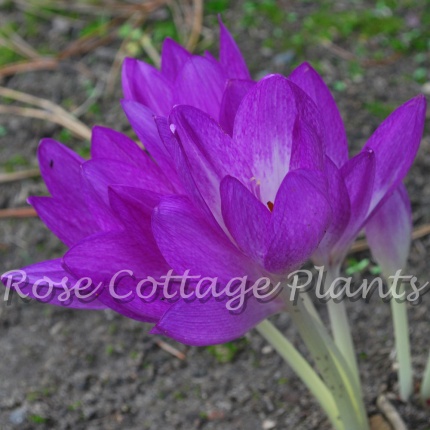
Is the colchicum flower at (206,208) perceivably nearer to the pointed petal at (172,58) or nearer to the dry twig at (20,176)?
the pointed petal at (172,58)

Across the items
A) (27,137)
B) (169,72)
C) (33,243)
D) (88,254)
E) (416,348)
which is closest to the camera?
(88,254)

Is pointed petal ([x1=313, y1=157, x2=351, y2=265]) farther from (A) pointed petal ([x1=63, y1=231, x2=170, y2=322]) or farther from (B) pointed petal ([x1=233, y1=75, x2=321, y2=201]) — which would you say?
(A) pointed petal ([x1=63, y1=231, x2=170, y2=322])

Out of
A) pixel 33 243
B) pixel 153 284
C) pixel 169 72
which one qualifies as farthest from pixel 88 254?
pixel 33 243

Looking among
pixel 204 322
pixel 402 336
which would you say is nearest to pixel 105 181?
pixel 204 322

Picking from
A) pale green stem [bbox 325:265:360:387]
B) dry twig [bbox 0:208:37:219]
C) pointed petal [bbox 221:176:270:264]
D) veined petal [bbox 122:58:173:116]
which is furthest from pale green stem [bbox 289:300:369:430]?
dry twig [bbox 0:208:37:219]

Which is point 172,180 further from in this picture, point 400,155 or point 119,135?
point 400,155

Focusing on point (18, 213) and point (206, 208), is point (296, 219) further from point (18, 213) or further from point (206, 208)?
point (18, 213)
